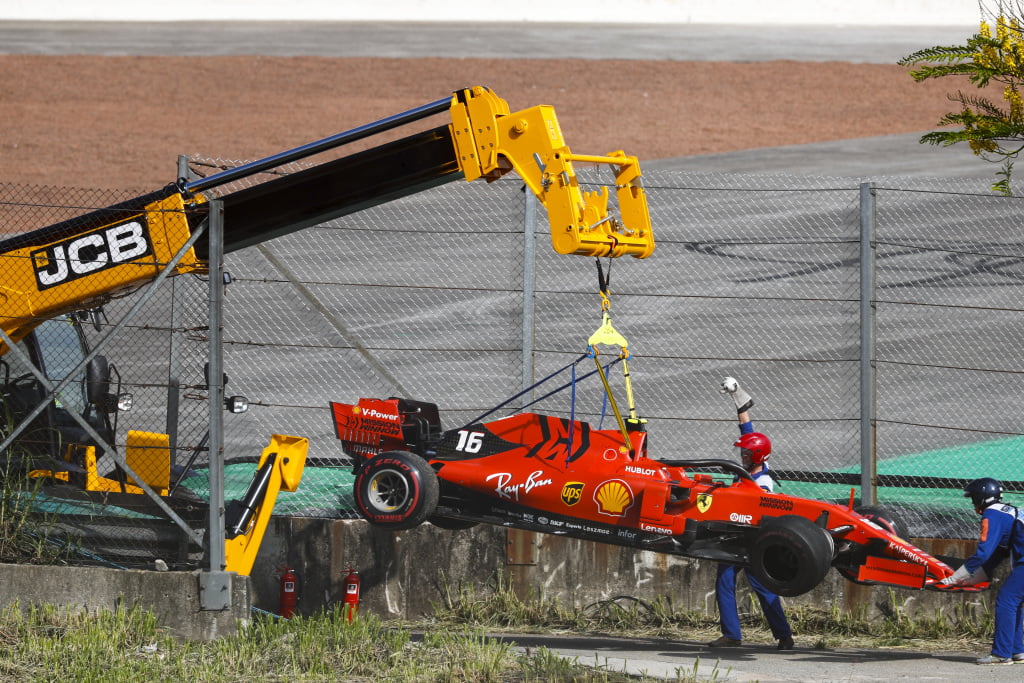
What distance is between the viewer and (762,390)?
15859 mm

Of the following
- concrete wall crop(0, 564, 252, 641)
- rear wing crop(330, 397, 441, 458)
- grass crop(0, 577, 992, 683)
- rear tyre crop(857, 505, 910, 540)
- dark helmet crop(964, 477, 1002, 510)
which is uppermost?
rear wing crop(330, 397, 441, 458)

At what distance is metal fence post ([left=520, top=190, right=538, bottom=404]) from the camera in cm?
1116

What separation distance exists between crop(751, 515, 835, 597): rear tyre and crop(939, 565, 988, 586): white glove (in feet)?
2.64

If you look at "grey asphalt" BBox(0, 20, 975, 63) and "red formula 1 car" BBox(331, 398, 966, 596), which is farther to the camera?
"grey asphalt" BBox(0, 20, 975, 63)

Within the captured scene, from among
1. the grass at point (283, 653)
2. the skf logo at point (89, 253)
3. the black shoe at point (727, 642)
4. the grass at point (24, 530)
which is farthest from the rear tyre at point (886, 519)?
the grass at point (24, 530)

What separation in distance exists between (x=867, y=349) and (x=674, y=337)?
6.59m

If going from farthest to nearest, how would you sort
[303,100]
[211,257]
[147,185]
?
[303,100] < [147,185] < [211,257]

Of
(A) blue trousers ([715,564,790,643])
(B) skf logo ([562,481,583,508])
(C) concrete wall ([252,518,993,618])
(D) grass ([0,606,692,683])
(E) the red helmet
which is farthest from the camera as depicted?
(C) concrete wall ([252,518,993,618])

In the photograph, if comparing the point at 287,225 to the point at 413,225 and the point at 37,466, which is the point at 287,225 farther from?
the point at 413,225

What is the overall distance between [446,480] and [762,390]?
21.0ft

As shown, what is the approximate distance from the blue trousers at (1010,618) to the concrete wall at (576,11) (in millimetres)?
46021

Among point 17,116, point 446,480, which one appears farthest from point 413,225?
point 17,116

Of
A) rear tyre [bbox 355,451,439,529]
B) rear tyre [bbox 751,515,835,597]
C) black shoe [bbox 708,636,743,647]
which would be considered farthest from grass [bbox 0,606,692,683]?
black shoe [bbox 708,636,743,647]

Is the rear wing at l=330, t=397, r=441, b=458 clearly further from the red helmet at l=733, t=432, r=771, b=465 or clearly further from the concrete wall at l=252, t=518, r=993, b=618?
the red helmet at l=733, t=432, r=771, b=465
